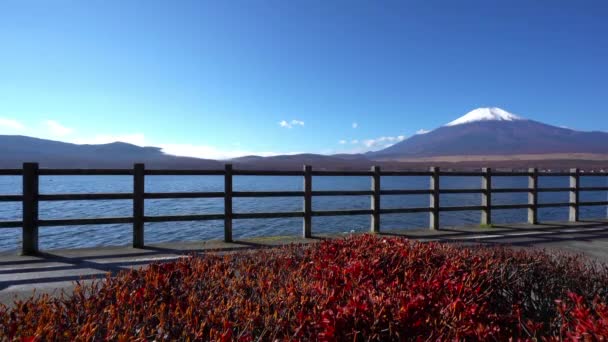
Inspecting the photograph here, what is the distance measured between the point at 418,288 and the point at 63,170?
7.28 metres

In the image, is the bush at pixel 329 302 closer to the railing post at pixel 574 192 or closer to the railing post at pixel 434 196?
the railing post at pixel 434 196

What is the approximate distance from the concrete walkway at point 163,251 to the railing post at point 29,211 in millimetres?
254

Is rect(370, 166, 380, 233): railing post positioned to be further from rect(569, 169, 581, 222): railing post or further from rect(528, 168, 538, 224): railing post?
rect(569, 169, 581, 222): railing post

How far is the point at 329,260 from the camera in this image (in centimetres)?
392

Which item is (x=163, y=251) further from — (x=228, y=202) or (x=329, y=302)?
(x=329, y=302)

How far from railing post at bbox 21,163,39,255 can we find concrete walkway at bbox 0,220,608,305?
0.25 metres

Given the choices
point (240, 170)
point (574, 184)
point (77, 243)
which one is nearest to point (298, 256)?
point (240, 170)

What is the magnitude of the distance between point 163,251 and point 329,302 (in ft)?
19.2

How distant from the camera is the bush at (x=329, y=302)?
2.21m

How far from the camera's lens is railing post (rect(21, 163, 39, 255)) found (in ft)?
24.0

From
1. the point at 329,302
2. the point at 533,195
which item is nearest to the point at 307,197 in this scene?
the point at 329,302

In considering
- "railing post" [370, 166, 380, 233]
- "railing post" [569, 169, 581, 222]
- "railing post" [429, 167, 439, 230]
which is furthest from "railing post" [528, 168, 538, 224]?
"railing post" [370, 166, 380, 233]

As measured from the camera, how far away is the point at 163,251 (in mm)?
7660

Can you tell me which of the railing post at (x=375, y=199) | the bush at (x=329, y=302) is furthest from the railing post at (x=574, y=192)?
the bush at (x=329, y=302)
